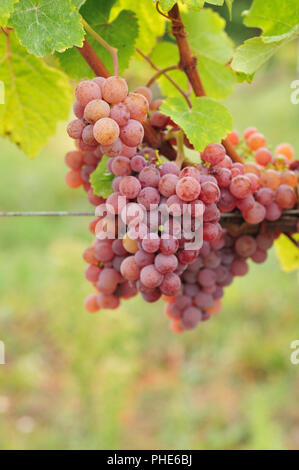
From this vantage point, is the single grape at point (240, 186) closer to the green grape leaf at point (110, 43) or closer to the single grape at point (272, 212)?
the single grape at point (272, 212)

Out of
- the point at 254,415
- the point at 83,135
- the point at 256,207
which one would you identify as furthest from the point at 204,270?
the point at 254,415

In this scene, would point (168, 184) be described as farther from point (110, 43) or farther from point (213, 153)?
point (110, 43)

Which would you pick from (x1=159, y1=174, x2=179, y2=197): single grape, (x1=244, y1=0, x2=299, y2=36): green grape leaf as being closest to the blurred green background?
(x1=244, y1=0, x2=299, y2=36): green grape leaf

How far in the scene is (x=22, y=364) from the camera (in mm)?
2318

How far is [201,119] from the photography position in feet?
1.50

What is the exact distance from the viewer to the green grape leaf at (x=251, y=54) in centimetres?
46

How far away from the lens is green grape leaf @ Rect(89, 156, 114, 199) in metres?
0.48

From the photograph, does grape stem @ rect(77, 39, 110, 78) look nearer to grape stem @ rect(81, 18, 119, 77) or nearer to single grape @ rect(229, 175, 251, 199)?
grape stem @ rect(81, 18, 119, 77)

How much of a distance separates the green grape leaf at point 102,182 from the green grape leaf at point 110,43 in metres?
0.10

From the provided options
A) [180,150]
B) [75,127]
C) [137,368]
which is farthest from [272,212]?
[137,368]

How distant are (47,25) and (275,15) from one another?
0.22 m

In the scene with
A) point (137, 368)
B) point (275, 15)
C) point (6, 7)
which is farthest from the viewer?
point (137, 368)

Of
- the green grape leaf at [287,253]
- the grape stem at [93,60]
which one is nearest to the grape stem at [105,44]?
the grape stem at [93,60]
